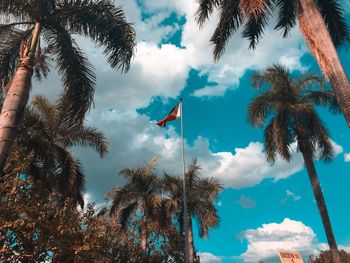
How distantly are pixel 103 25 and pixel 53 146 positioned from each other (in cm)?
1109

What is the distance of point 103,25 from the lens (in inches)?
496

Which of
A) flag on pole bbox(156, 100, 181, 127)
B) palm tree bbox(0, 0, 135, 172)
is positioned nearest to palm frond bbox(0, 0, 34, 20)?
palm tree bbox(0, 0, 135, 172)

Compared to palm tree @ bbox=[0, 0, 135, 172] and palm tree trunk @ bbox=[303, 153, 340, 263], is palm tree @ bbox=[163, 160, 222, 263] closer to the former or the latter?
palm tree trunk @ bbox=[303, 153, 340, 263]

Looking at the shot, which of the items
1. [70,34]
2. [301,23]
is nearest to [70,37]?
[70,34]

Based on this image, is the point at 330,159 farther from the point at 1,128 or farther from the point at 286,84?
the point at 1,128

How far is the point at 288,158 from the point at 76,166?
39.3 feet

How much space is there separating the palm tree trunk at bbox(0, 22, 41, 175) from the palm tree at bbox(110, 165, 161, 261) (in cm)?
2204

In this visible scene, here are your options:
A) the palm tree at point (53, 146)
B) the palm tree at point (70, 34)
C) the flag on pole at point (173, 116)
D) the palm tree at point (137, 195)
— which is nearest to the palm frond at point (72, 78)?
the palm tree at point (70, 34)

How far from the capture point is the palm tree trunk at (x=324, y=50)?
10.1 meters

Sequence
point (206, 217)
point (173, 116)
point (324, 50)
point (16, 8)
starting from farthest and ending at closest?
point (206, 217), point (173, 116), point (16, 8), point (324, 50)

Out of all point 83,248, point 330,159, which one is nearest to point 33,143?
point 83,248

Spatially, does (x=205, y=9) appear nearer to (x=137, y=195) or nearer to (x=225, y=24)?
(x=225, y=24)

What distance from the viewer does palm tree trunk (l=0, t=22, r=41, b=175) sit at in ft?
28.7

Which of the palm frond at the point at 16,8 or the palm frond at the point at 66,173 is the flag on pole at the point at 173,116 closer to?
the palm frond at the point at 66,173
